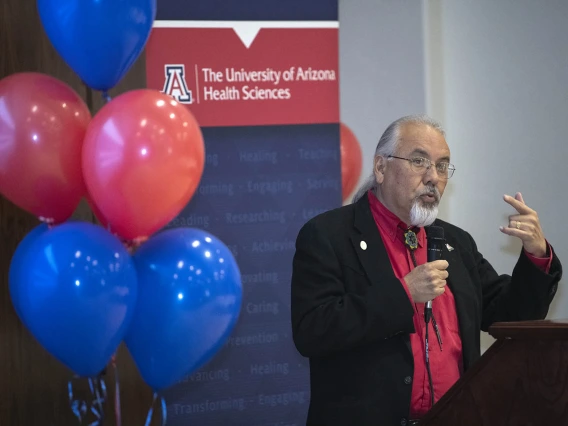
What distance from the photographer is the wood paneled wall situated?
273 cm

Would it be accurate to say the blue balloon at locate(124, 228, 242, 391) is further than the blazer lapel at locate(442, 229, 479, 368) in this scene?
No

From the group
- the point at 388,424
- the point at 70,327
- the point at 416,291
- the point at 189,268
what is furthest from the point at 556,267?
the point at 70,327

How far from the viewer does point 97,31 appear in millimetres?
2053

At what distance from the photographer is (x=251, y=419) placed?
3.50 m

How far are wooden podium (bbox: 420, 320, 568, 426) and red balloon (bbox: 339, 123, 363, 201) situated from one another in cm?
206

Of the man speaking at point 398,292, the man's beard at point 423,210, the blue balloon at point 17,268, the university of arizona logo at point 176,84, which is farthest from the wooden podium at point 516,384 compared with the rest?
the university of arizona logo at point 176,84

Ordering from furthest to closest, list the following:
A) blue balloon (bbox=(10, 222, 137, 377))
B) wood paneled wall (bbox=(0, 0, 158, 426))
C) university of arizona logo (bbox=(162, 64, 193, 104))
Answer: university of arizona logo (bbox=(162, 64, 193, 104))
wood paneled wall (bbox=(0, 0, 158, 426))
blue balloon (bbox=(10, 222, 137, 377))

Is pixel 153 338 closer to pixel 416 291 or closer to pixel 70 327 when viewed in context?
pixel 70 327

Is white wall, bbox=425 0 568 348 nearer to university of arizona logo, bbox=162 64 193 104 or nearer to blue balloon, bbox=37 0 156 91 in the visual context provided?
university of arizona logo, bbox=162 64 193 104

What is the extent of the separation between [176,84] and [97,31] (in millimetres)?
1340

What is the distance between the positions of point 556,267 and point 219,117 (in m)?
1.61

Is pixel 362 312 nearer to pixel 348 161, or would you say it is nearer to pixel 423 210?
pixel 423 210

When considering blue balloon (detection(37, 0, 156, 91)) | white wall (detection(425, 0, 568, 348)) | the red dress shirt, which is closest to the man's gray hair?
the red dress shirt

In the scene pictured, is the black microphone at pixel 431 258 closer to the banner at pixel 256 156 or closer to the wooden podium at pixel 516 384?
the wooden podium at pixel 516 384
